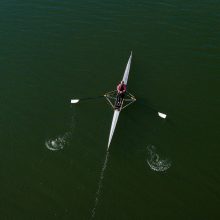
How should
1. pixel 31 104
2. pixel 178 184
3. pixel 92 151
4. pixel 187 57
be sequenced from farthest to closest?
1. pixel 187 57
2. pixel 31 104
3. pixel 92 151
4. pixel 178 184

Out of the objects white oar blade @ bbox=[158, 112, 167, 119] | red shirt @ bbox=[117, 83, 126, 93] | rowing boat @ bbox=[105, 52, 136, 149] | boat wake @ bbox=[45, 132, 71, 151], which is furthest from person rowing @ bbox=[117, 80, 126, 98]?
boat wake @ bbox=[45, 132, 71, 151]

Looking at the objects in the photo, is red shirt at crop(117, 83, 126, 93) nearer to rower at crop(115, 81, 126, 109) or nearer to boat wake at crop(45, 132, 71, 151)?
rower at crop(115, 81, 126, 109)

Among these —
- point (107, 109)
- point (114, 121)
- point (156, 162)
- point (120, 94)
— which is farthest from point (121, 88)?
point (156, 162)

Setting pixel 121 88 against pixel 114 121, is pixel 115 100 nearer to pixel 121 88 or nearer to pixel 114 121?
pixel 121 88

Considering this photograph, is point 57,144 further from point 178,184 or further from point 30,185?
point 178,184

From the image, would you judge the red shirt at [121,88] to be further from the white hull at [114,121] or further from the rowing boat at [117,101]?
the white hull at [114,121]

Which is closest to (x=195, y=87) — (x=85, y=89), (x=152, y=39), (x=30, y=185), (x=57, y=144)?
(x=152, y=39)
